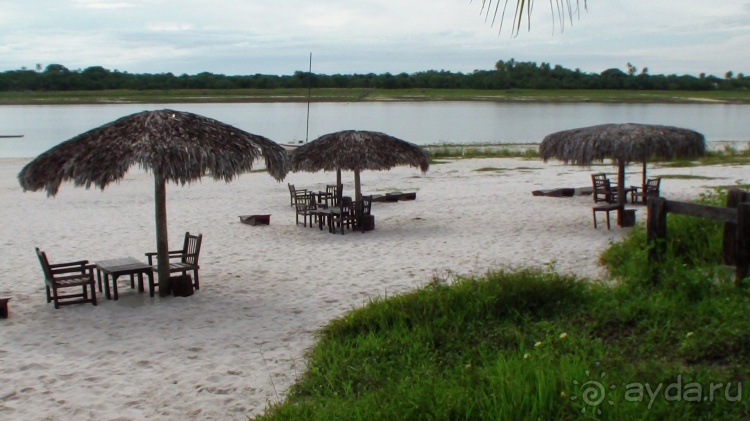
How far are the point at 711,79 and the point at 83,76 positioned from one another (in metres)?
67.0

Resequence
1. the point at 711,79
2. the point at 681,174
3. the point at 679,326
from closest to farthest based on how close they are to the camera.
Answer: the point at 679,326, the point at 681,174, the point at 711,79

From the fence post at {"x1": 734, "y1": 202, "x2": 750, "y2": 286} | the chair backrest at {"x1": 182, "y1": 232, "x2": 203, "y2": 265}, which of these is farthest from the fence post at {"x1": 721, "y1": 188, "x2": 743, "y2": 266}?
the chair backrest at {"x1": 182, "y1": 232, "x2": 203, "y2": 265}

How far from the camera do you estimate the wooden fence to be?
19.2 feet

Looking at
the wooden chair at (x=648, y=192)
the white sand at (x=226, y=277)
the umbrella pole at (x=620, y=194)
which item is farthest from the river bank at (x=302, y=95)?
the umbrella pole at (x=620, y=194)

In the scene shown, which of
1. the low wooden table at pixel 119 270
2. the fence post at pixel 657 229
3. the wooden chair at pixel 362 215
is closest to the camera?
the fence post at pixel 657 229

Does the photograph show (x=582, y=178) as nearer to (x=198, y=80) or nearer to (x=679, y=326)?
(x=679, y=326)

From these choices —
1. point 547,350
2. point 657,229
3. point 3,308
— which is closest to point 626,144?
point 657,229

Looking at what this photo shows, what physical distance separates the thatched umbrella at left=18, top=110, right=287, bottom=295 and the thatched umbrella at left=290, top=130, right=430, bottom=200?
3830mm

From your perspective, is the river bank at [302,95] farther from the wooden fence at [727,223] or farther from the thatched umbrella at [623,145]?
the wooden fence at [727,223]

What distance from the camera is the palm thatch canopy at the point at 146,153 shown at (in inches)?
286

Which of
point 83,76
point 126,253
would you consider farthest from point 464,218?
point 83,76

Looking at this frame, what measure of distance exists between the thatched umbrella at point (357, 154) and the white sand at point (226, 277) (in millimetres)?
1053

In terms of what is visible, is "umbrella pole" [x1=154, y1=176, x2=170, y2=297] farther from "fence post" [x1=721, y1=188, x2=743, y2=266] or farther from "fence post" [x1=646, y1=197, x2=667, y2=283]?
"fence post" [x1=721, y1=188, x2=743, y2=266]

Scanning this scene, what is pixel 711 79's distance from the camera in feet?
267
